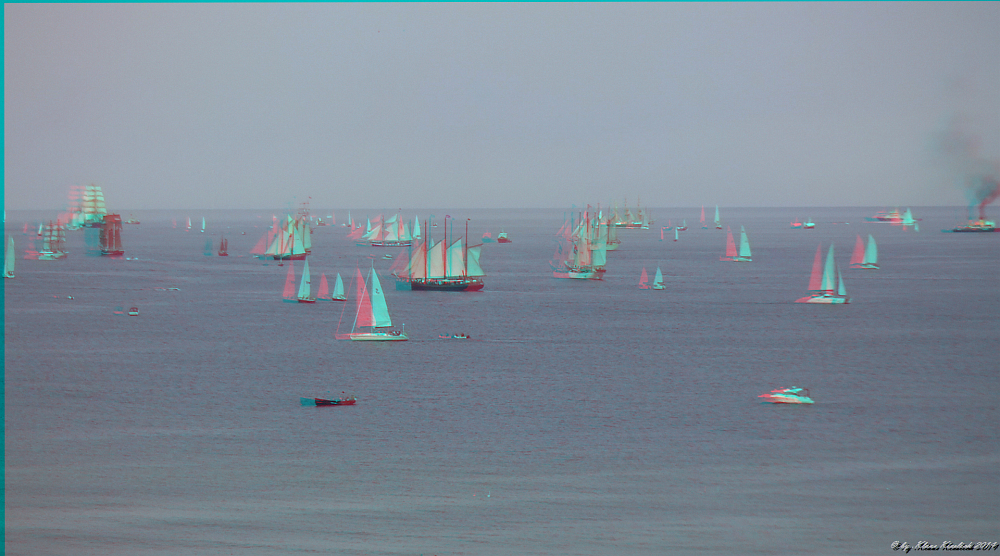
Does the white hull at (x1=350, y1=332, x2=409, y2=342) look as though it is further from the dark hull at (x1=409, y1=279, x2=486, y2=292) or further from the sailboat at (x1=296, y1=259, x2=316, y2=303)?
the dark hull at (x1=409, y1=279, x2=486, y2=292)

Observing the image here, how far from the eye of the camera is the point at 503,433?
46.5 metres

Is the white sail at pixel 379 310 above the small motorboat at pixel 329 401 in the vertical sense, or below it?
above

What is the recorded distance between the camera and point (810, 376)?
201 feet

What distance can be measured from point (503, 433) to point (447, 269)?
2561 inches

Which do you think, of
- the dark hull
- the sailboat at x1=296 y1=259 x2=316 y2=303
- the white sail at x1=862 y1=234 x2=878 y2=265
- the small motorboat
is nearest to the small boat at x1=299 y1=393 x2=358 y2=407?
the small motorboat

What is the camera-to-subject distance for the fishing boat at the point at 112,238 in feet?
594

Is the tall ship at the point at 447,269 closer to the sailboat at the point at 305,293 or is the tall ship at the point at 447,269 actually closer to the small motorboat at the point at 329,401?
the sailboat at the point at 305,293

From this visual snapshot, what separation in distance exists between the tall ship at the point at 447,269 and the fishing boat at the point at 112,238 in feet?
308

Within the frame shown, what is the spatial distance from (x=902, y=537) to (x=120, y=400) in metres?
41.6

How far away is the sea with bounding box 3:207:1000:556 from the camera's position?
34.7 m

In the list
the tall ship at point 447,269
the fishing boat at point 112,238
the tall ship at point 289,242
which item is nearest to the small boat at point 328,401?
the tall ship at point 447,269

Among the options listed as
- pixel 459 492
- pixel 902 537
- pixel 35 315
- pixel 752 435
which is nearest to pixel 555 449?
pixel 459 492

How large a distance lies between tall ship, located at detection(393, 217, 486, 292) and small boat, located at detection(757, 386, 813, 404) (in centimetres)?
5690

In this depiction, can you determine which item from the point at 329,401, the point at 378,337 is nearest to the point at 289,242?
the point at 378,337
